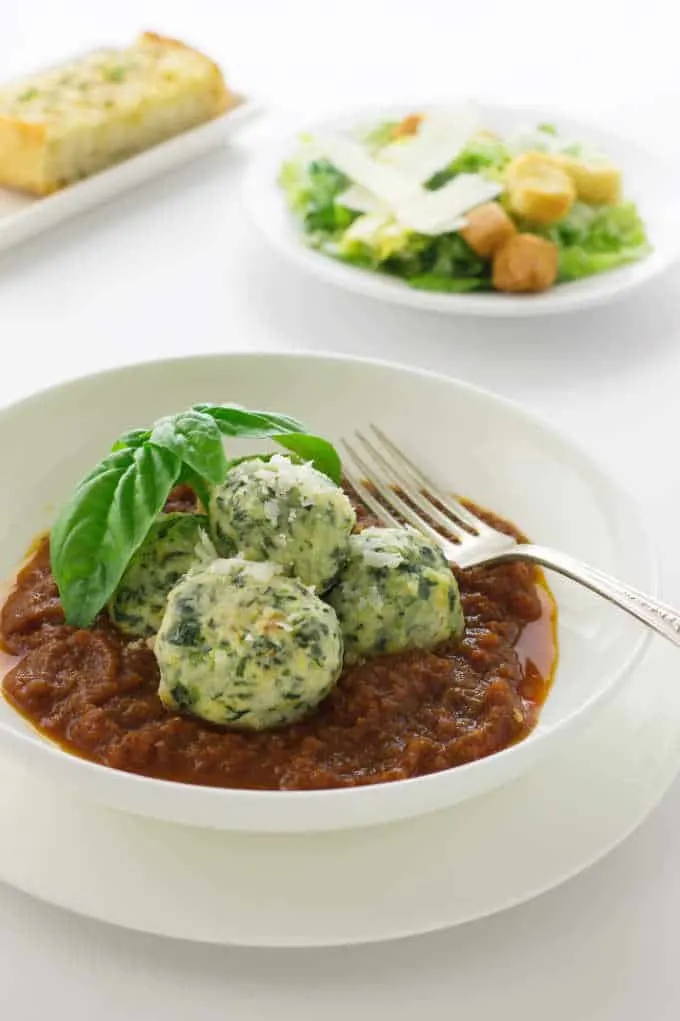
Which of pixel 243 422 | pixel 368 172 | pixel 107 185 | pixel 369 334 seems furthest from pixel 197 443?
pixel 107 185

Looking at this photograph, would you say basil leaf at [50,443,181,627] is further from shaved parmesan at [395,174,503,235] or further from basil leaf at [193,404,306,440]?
shaved parmesan at [395,174,503,235]

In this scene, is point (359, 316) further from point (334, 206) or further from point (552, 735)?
point (552, 735)

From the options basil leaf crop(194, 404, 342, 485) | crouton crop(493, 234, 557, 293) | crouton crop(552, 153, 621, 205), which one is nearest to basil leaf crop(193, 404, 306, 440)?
basil leaf crop(194, 404, 342, 485)

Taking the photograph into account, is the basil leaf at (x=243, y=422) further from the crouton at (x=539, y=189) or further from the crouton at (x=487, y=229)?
the crouton at (x=539, y=189)

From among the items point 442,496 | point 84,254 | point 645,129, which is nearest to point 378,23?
point 645,129

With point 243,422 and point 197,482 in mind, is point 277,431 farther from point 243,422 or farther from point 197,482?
point 197,482

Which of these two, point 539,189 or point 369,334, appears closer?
point 369,334
